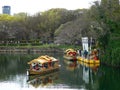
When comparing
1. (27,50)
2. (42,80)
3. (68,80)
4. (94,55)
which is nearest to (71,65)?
(94,55)

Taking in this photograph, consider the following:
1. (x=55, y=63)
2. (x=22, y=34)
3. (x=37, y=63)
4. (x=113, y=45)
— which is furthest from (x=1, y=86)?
(x=22, y=34)

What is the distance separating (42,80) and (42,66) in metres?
5.69

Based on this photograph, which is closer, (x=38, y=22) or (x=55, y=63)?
(x=55, y=63)

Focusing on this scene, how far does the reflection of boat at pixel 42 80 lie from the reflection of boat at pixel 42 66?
40.6 inches

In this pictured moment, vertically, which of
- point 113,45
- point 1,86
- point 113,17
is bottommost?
→ point 1,86

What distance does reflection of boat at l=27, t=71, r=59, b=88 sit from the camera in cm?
3984

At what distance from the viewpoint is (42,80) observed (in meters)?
42.5

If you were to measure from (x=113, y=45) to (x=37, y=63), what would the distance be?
12.1 meters

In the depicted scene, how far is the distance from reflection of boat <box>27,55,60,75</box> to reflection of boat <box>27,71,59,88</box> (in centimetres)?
103

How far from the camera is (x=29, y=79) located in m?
43.0

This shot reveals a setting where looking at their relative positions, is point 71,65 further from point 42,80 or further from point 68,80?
point 68,80

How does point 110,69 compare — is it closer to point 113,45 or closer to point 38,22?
point 113,45

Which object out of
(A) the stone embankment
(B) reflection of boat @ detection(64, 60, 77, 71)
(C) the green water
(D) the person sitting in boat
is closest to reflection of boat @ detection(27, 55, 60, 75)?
(C) the green water

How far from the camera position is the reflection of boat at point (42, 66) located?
46384mm
